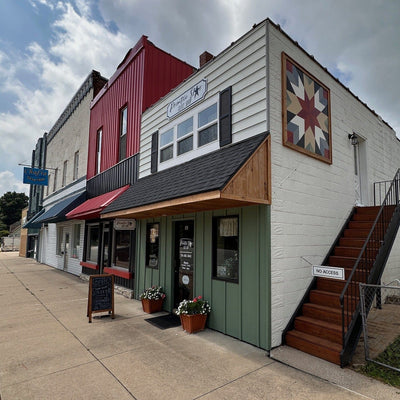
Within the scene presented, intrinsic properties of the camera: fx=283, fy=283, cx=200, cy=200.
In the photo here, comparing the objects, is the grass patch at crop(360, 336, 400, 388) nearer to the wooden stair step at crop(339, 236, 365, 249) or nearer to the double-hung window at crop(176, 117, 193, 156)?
the wooden stair step at crop(339, 236, 365, 249)

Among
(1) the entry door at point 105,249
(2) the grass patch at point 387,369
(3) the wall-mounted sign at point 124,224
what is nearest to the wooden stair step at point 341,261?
(2) the grass patch at point 387,369

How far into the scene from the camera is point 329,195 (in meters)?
6.54

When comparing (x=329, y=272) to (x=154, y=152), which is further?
(x=154, y=152)

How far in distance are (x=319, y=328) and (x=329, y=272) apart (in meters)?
0.99

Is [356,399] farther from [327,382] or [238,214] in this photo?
[238,214]

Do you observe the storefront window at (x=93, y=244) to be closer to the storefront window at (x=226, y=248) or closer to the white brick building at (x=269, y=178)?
the white brick building at (x=269, y=178)

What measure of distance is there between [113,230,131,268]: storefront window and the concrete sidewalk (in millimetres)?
3177

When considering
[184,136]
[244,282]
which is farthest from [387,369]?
[184,136]

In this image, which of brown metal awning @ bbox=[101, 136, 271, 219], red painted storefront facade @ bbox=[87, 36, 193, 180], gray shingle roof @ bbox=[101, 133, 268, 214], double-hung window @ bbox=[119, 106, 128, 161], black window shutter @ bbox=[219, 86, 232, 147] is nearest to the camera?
brown metal awning @ bbox=[101, 136, 271, 219]

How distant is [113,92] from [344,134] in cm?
907

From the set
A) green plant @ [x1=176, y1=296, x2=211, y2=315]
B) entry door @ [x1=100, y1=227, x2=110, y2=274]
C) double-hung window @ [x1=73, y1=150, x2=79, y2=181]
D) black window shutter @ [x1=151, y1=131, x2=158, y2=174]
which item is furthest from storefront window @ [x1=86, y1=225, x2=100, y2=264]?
green plant @ [x1=176, y1=296, x2=211, y2=315]

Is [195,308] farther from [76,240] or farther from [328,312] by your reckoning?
[76,240]

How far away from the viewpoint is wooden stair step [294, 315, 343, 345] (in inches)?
177

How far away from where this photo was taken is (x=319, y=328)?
473 cm
